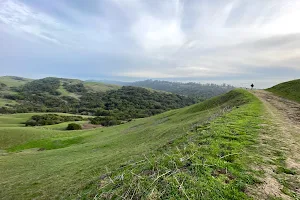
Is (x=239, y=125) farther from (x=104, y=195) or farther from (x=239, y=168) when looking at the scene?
(x=104, y=195)

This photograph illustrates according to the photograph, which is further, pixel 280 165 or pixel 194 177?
pixel 280 165

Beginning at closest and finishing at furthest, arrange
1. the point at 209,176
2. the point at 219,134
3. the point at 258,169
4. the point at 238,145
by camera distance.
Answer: the point at 209,176, the point at 258,169, the point at 238,145, the point at 219,134

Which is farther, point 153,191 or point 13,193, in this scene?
point 13,193

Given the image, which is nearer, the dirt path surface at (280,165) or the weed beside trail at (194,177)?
the weed beside trail at (194,177)

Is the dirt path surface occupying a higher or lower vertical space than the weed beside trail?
higher

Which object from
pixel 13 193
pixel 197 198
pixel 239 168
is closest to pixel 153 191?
pixel 197 198

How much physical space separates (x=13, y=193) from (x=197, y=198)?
14.4 meters

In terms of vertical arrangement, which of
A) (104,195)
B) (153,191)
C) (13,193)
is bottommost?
(13,193)

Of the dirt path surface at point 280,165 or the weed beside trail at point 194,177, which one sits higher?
the dirt path surface at point 280,165

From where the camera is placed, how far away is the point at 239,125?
46.6 ft

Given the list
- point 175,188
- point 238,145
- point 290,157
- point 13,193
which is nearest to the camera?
point 175,188

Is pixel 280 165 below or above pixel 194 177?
above

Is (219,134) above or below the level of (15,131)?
above

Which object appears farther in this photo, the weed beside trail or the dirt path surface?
the dirt path surface
